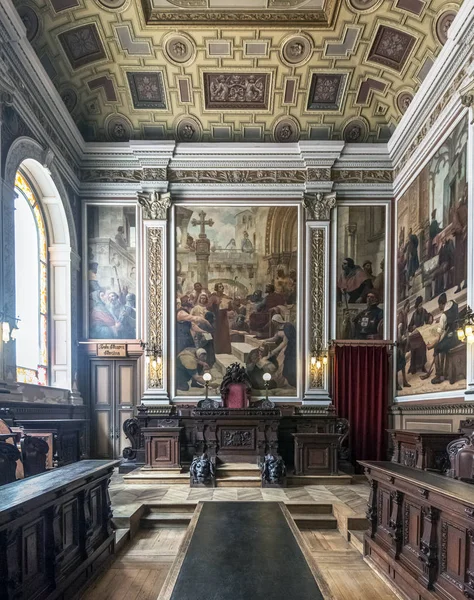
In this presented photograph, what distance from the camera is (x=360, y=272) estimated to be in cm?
1218

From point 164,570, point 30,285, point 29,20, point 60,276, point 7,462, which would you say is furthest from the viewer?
point 60,276

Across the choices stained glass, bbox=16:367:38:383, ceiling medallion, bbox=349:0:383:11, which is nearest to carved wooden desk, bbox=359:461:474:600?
stained glass, bbox=16:367:38:383

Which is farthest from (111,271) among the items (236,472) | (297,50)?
(297,50)

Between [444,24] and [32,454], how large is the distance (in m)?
10.3

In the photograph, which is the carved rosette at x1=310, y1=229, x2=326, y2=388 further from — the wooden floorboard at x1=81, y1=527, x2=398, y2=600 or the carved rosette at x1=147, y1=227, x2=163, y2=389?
the wooden floorboard at x1=81, y1=527, x2=398, y2=600

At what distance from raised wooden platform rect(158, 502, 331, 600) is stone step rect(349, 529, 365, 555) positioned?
191 centimetres

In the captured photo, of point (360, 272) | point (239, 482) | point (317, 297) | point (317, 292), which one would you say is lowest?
point (239, 482)

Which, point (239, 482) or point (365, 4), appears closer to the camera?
point (239, 482)

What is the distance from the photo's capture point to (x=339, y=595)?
4.82 m

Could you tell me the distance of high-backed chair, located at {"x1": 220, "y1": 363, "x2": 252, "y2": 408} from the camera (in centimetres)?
1152

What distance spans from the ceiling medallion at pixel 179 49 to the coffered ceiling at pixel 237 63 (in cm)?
2

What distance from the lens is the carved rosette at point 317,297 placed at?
38.8 feet

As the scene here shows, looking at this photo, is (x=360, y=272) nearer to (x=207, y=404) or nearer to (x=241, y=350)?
(x=241, y=350)

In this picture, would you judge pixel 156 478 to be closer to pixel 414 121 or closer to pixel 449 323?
pixel 449 323
